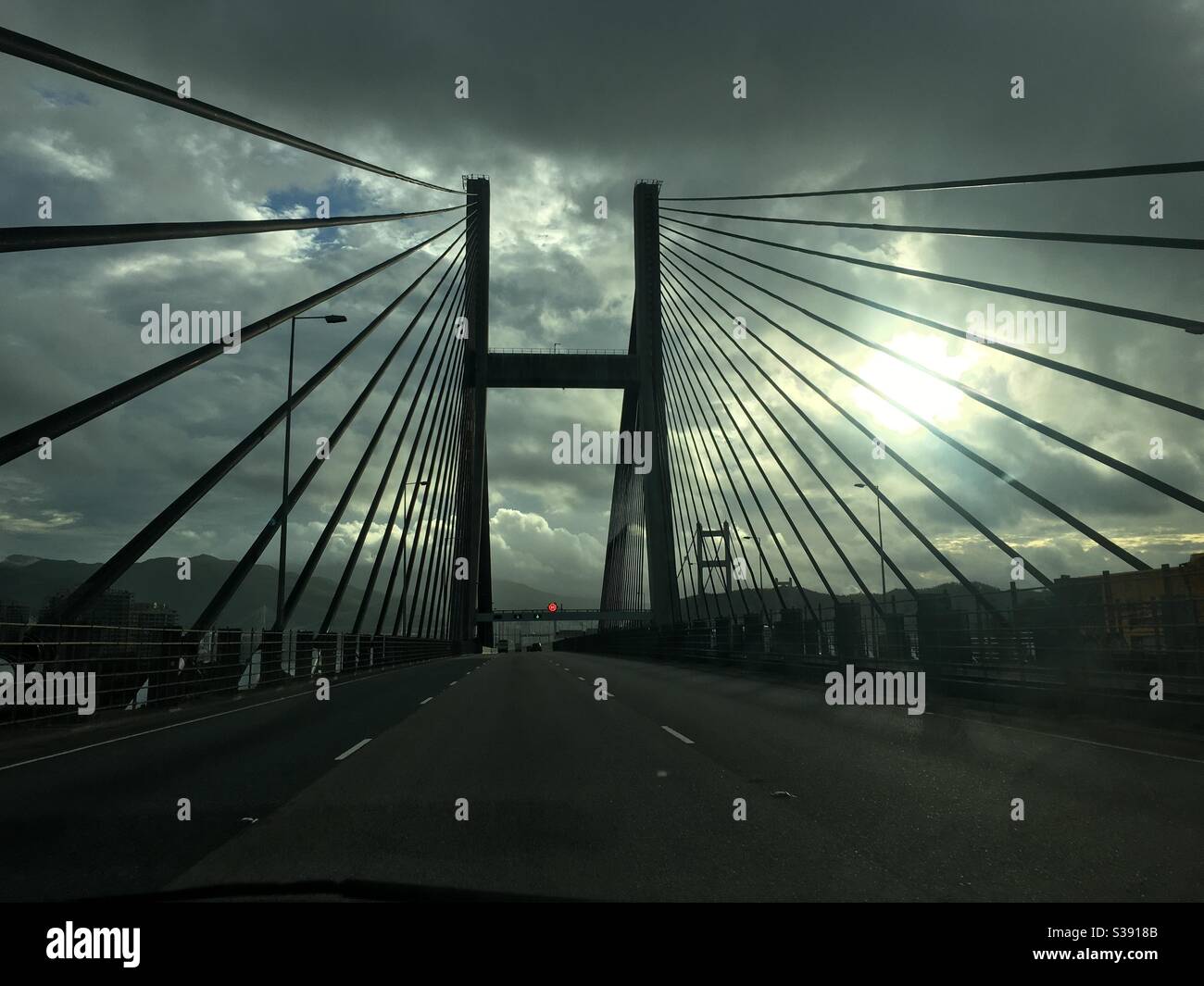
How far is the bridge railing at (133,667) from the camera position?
14.2m

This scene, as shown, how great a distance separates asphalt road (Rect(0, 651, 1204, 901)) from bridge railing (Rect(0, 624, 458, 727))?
2419 millimetres

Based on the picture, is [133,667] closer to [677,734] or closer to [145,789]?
[145,789]

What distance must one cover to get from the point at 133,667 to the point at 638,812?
13415mm

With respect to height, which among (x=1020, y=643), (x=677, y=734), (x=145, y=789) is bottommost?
(x=677, y=734)

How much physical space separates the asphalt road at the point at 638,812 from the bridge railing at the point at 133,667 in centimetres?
242

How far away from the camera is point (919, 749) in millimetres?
11000

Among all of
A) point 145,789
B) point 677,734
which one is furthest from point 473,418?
point 145,789

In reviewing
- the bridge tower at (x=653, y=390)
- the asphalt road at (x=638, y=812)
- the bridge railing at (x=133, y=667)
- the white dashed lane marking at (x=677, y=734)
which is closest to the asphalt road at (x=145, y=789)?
the asphalt road at (x=638, y=812)

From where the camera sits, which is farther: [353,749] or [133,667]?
[133,667]

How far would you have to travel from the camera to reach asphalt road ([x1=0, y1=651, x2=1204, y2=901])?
18.4 feet

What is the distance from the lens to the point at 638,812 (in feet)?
25.1

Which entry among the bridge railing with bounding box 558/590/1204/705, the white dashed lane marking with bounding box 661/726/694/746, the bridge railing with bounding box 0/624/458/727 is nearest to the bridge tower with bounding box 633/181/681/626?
the bridge railing with bounding box 558/590/1204/705
